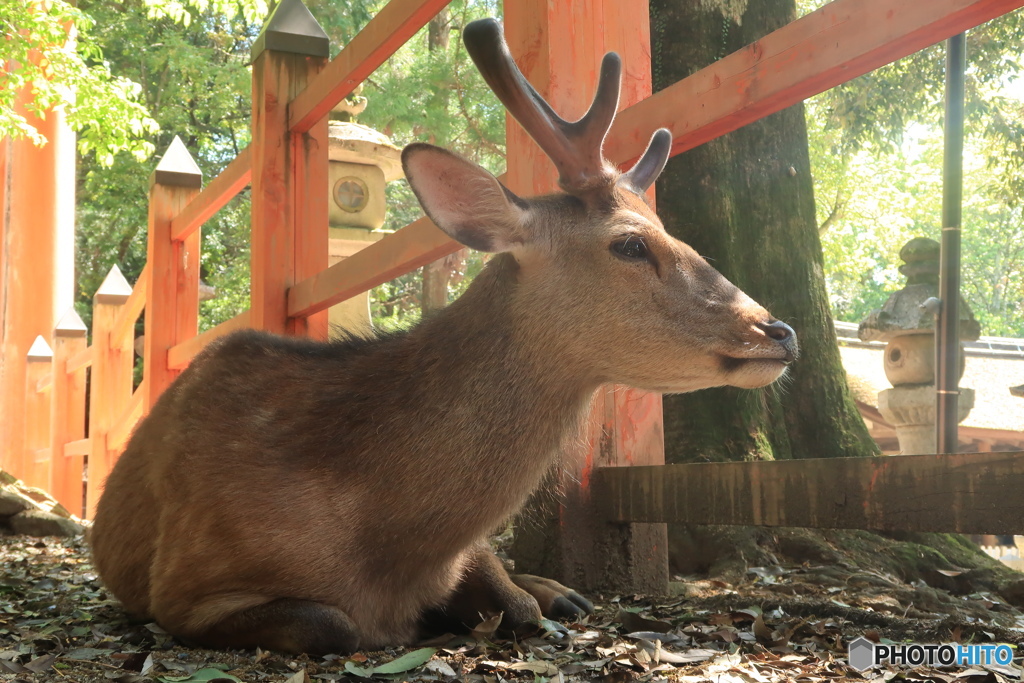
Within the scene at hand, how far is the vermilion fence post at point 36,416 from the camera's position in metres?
10.6

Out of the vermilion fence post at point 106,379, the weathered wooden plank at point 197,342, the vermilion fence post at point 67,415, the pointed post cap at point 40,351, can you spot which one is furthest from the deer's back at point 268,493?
the pointed post cap at point 40,351

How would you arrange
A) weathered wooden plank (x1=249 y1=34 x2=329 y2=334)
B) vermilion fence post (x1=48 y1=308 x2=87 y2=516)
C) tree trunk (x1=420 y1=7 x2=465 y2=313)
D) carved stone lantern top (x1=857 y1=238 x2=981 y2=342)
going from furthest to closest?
tree trunk (x1=420 y1=7 x2=465 y2=313) < carved stone lantern top (x1=857 y1=238 x2=981 y2=342) < vermilion fence post (x1=48 y1=308 x2=87 y2=516) < weathered wooden plank (x1=249 y1=34 x2=329 y2=334)

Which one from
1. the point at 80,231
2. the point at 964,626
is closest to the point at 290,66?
the point at 964,626

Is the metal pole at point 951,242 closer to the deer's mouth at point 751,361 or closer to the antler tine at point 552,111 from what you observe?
the deer's mouth at point 751,361

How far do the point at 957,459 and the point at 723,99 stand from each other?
113 centimetres

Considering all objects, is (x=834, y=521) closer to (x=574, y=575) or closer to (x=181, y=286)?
(x=574, y=575)

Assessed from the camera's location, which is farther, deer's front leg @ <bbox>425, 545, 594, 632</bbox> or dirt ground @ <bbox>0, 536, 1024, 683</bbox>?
deer's front leg @ <bbox>425, 545, 594, 632</bbox>

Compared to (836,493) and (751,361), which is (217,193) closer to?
(751,361)

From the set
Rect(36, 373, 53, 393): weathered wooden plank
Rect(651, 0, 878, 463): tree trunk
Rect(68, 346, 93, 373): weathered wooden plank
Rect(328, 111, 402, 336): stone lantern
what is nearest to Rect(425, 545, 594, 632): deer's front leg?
Rect(651, 0, 878, 463): tree trunk

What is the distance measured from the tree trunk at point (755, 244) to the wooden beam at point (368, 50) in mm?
1594

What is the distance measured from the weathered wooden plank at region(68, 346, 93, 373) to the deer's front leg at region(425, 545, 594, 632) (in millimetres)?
6566

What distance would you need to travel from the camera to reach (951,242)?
20.1ft

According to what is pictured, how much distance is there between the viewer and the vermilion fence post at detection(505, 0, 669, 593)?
11.1 ft

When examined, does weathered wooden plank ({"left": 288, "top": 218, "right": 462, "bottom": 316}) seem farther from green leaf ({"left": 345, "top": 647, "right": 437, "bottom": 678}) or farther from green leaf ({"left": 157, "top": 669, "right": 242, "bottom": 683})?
green leaf ({"left": 157, "top": 669, "right": 242, "bottom": 683})
